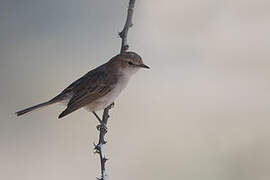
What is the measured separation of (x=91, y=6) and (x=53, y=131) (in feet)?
11.6

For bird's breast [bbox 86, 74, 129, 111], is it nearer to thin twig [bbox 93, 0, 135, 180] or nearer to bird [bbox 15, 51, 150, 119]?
bird [bbox 15, 51, 150, 119]

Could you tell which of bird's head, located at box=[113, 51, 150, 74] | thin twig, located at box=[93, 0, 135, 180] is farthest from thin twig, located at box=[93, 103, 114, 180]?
bird's head, located at box=[113, 51, 150, 74]

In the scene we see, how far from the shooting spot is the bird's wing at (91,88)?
663 centimetres

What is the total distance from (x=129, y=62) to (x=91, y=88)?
0.37 meters

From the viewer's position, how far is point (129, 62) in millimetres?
6684

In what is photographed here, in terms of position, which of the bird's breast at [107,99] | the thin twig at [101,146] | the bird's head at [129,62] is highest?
the bird's head at [129,62]

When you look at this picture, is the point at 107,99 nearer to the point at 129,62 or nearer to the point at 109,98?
the point at 109,98

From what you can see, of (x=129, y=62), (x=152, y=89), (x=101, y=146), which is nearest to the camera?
(x=101, y=146)

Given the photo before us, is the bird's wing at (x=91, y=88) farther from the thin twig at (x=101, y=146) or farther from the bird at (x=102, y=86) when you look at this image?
the thin twig at (x=101, y=146)

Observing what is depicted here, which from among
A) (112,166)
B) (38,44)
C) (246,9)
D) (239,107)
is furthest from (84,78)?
(246,9)

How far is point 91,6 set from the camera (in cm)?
1306

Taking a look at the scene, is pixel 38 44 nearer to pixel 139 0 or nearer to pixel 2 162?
pixel 139 0

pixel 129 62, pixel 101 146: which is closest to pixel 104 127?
pixel 101 146

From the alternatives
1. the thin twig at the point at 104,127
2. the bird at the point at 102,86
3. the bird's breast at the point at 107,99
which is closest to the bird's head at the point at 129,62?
the bird at the point at 102,86
